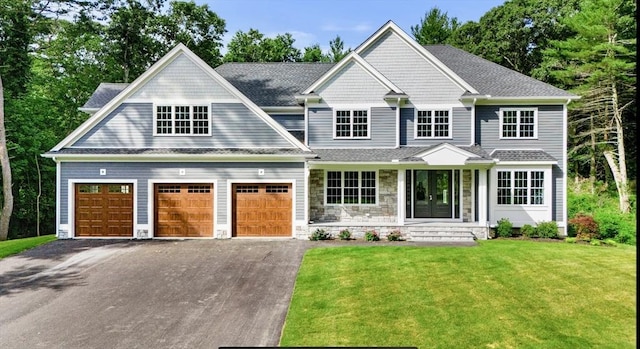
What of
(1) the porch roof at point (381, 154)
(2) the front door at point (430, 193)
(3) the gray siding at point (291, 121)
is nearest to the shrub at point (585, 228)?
(1) the porch roof at point (381, 154)

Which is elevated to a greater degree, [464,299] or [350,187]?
[350,187]

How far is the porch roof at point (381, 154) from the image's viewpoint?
14863mm

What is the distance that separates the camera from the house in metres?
14.9

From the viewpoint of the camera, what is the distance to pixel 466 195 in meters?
16.3

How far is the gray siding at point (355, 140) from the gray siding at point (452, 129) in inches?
22.3

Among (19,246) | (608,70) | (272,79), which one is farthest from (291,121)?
(608,70)

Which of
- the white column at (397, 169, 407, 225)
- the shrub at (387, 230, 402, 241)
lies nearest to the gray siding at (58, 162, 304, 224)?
the shrub at (387, 230, 402, 241)

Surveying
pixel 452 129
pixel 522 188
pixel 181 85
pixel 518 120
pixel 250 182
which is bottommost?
pixel 522 188

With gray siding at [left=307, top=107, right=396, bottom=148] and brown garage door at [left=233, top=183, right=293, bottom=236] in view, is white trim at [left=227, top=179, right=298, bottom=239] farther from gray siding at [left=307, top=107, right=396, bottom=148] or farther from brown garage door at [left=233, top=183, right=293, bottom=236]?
gray siding at [left=307, top=107, right=396, bottom=148]

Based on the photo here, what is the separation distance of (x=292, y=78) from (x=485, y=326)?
1583cm

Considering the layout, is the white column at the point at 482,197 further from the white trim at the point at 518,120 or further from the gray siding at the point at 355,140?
the gray siding at the point at 355,140

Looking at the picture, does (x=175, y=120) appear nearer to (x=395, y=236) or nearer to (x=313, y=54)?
(x=395, y=236)

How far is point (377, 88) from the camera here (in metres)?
16.1

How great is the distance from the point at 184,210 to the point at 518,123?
1480cm
